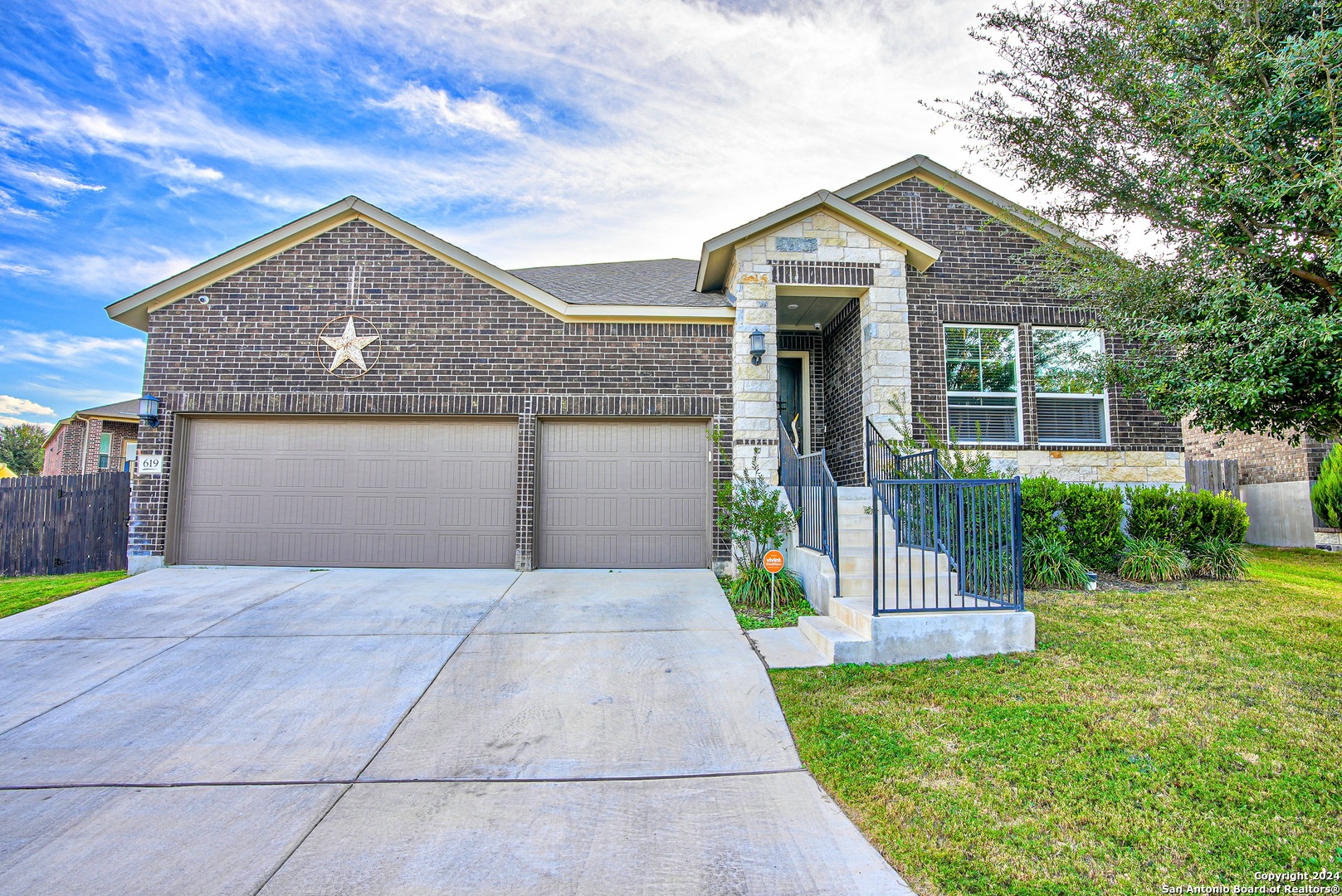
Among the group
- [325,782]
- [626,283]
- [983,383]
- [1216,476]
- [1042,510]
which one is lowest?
[325,782]

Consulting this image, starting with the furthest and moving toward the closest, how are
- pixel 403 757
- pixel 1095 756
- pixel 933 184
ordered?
1. pixel 933 184
2. pixel 403 757
3. pixel 1095 756

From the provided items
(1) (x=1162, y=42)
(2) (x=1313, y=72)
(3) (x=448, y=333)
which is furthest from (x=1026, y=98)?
(3) (x=448, y=333)

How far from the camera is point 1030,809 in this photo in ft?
9.88

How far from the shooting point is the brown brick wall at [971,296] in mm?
9328

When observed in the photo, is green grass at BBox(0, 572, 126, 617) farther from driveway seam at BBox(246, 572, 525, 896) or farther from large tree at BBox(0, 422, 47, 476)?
large tree at BBox(0, 422, 47, 476)

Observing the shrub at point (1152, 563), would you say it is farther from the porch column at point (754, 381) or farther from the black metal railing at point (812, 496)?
the porch column at point (754, 381)

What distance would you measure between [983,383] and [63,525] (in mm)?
14254

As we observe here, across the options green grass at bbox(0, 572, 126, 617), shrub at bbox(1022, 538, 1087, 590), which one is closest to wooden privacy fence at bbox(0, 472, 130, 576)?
green grass at bbox(0, 572, 126, 617)

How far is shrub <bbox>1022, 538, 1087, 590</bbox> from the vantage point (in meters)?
7.80

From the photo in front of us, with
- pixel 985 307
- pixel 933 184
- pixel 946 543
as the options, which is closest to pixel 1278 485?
pixel 985 307

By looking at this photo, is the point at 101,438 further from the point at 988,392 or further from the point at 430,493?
the point at 988,392

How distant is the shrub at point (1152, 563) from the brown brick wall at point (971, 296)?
6.02ft

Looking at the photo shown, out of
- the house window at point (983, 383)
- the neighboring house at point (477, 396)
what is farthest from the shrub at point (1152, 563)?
the house window at point (983, 383)

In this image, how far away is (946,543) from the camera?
238 inches
